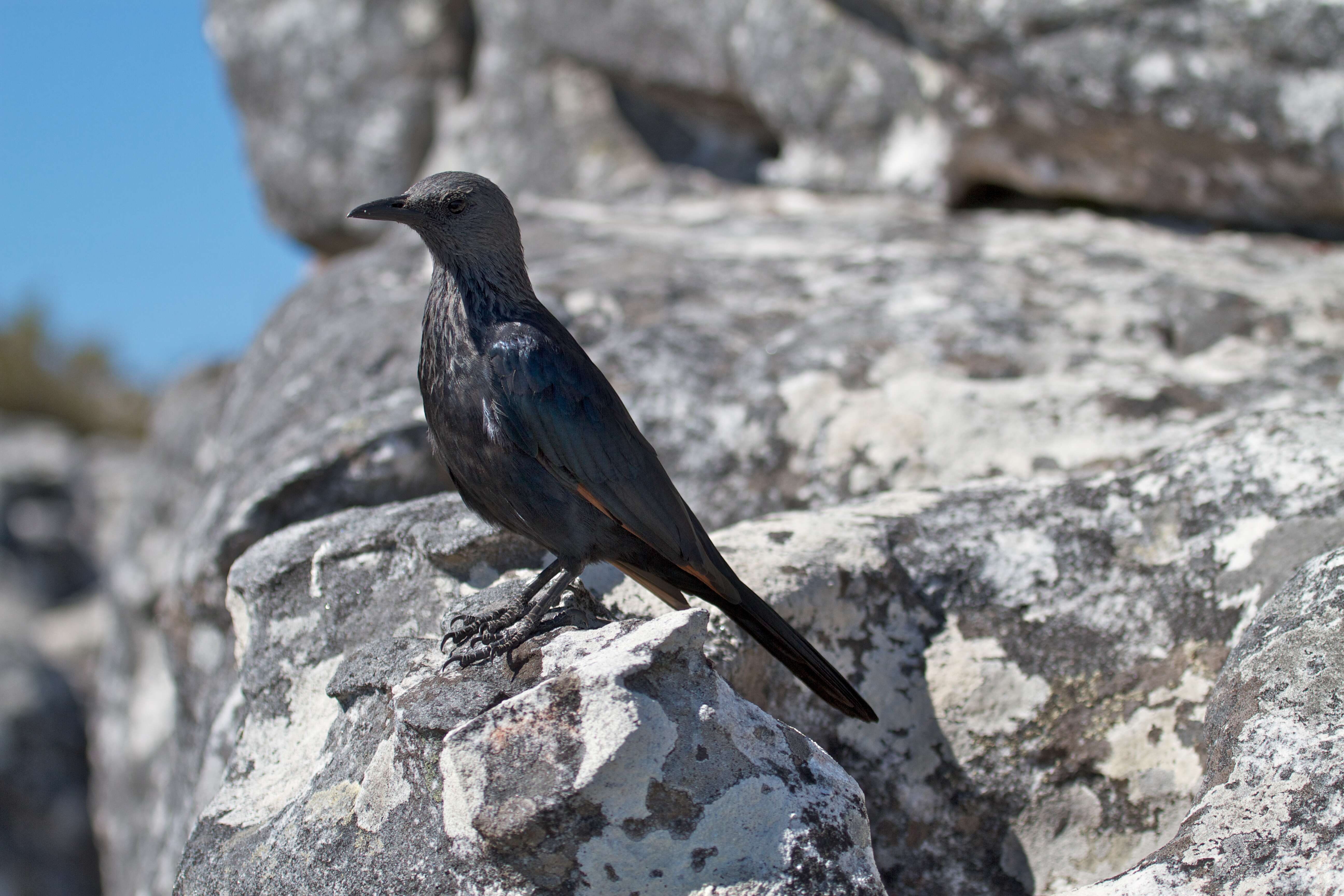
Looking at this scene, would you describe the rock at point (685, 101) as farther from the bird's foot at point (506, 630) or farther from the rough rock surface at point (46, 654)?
the rough rock surface at point (46, 654)

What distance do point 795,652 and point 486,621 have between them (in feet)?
2.29

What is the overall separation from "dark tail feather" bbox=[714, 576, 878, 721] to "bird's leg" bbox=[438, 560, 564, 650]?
1.48ft

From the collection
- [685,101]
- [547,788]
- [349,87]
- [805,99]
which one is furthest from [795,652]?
[349,87]

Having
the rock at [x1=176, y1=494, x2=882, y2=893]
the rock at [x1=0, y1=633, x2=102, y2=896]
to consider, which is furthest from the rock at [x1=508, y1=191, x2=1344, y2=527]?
the rock at [x1=0, y1=633, x2=102, y2=896]

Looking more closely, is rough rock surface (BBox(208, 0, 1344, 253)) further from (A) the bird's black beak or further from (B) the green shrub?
(B) the green shrub

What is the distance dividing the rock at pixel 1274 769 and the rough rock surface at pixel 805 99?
2.89m

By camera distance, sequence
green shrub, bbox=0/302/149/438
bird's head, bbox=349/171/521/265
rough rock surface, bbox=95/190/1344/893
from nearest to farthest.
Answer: bird's head, bbox=349/171/521/265, rough rock surface, bbox=95/190/1344/893, green shrub, bbox=0/302/149/438

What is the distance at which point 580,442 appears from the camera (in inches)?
98.1

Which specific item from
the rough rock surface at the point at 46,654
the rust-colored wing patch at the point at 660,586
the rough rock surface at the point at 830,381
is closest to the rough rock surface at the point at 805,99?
the rough rock surface at the point at 830,381

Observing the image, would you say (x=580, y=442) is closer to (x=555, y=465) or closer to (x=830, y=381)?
(x=555, y=465)

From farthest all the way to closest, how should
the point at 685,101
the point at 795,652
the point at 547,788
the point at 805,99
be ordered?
1. the point at 685,101
2. the point at 805,99
3. the point at 795,652
4. the point at 547,788

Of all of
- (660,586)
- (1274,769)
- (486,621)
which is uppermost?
(486,621)

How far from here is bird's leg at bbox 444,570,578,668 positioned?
2154 millimetres

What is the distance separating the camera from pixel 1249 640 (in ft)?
7.23
